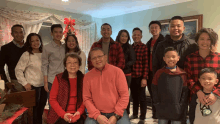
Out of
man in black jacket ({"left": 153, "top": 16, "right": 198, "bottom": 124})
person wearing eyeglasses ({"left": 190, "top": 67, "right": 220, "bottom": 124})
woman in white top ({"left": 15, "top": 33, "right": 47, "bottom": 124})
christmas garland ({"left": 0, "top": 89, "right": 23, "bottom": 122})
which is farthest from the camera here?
woman in white top ({"left": 15, "top": 33, "right": 47, "bottom": 124})

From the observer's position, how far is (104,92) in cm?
159

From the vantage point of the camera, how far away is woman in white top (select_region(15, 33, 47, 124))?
6.68 ft

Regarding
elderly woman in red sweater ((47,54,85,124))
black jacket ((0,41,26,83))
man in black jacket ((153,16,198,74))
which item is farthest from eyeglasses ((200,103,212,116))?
black jacket ((0,41,26,83))

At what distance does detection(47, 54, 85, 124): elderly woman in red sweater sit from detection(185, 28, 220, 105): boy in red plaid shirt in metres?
1.16

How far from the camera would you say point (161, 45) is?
1.93 meters

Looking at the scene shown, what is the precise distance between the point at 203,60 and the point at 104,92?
1.03 metres

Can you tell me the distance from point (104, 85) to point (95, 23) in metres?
4.24

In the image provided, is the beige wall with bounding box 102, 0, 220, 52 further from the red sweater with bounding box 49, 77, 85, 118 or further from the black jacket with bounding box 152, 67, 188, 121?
the red sweater with bounding box 49, 77, 85, 118

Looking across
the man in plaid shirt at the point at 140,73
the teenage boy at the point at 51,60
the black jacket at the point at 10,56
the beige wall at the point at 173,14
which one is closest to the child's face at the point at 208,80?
the man in plaid shirt at the point at 140,73

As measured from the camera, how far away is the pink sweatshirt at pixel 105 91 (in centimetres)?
157

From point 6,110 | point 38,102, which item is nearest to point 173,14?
point 38,102

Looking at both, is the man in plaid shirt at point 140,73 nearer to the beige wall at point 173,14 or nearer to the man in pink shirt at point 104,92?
the man in pink shirt at point 104,92

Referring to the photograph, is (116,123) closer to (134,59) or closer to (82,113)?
(82,113)

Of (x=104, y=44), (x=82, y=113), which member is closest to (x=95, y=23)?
(x=104, y=44)
